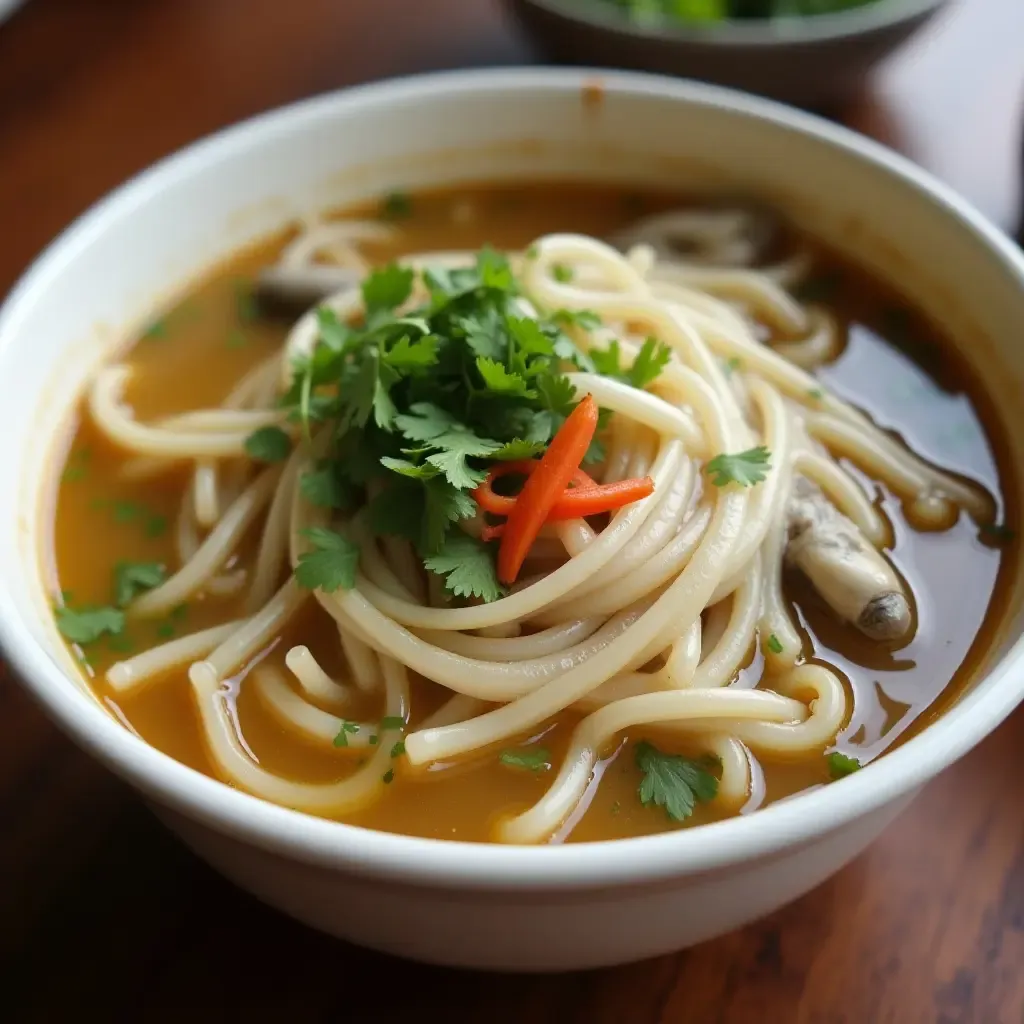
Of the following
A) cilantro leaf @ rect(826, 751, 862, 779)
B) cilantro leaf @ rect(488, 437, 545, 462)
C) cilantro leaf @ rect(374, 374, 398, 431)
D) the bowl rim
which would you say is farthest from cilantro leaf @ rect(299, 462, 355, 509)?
the bowl rim

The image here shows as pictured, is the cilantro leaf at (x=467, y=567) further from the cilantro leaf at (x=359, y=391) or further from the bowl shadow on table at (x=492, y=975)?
the bowl shadow on table at (x=492, y=975)

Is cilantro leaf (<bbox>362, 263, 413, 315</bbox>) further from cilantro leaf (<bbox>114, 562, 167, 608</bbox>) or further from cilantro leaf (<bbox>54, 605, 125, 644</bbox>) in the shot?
cilantro leaf (<bbox>54, 605, 125, 644</bbox>)

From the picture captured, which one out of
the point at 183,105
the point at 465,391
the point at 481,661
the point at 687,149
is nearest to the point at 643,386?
the point at 465,391

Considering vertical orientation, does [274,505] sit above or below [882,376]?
above

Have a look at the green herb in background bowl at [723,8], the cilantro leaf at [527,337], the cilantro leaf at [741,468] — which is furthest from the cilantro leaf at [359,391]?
the green herb in background bowl at [723,8]

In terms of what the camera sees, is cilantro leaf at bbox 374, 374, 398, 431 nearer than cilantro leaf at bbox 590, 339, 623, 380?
Yes

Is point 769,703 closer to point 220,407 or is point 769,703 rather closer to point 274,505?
point 274,505
